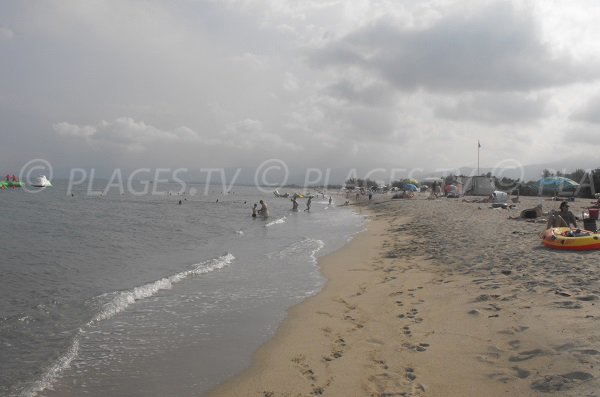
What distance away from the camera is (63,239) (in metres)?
19.9

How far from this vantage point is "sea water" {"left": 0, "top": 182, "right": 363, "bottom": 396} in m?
5.73

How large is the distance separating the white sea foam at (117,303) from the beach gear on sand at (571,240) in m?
10.3

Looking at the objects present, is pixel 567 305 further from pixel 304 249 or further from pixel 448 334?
pixel 304 249

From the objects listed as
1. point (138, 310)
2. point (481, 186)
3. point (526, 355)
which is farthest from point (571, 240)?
point (481, 186)

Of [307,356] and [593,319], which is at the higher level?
[593,319]

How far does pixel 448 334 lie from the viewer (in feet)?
20.0

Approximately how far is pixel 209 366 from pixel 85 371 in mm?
1830

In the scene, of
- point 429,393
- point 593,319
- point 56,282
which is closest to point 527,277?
point 593,319

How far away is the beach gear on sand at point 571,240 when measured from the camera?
10453mm

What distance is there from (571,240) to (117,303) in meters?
11.9

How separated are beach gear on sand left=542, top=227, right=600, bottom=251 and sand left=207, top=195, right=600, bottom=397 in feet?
1.25

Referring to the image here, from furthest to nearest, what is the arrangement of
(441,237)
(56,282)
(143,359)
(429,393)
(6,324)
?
1. (441,237)
2. (56,282)
3. (6,324)
4. (143,359)
5. (429,393)

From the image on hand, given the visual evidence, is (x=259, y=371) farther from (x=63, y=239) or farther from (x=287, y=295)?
(x=63, y=239)

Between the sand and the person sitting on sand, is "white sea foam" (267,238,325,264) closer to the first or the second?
the sand
